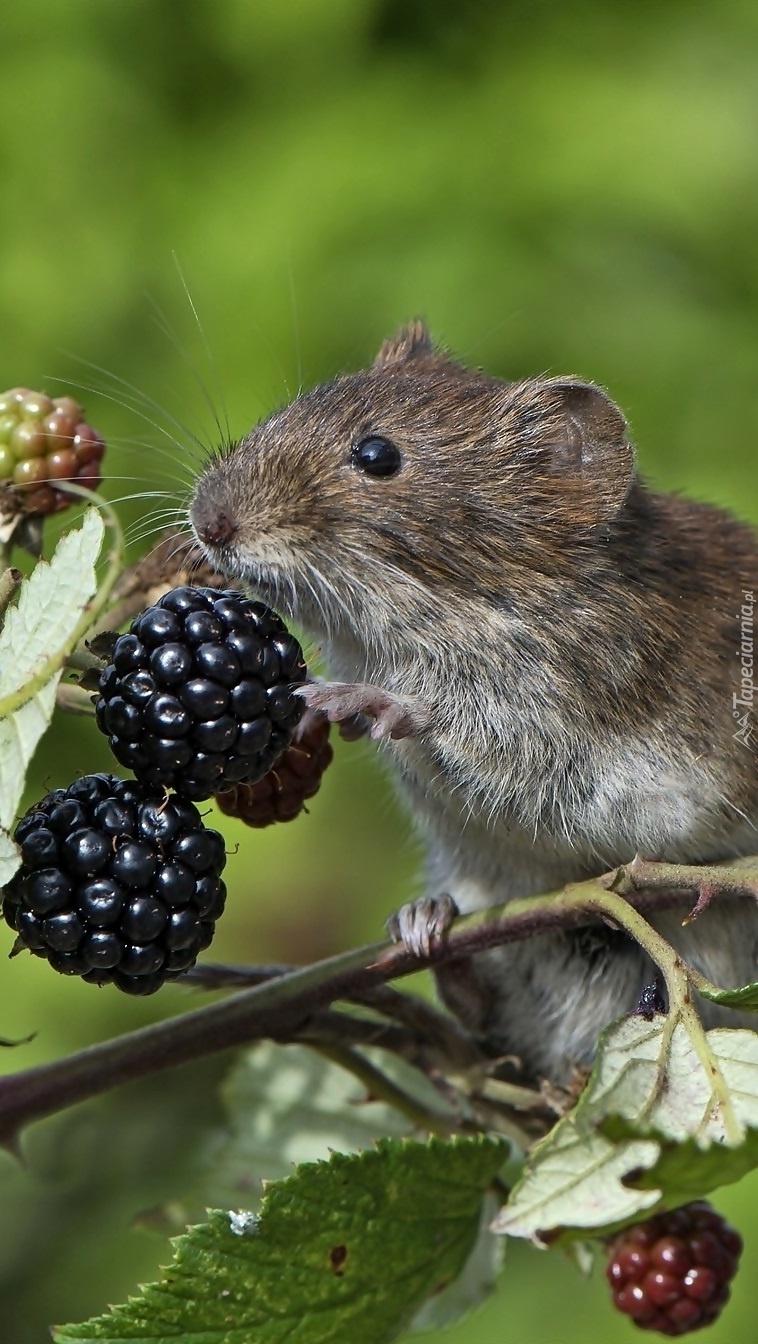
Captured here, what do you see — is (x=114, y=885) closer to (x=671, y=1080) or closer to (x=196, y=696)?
(x=196, y=696)

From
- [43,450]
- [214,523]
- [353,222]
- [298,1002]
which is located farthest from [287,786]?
[353,222]

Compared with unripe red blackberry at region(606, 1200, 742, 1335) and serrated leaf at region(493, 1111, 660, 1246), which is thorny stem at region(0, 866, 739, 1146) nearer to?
serrated leaf at region(493, 1111, 660, 1246)

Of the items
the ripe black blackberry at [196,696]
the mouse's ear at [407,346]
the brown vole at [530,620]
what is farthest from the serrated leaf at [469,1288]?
the mouse's ear at [407,346]

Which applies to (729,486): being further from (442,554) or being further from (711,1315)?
(711,1315)

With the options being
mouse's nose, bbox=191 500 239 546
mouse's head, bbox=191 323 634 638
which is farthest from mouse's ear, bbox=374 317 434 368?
mouse's nose, bbox=191 500 239 546

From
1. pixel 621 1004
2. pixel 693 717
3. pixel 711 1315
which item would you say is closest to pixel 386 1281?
pixel 711 1315

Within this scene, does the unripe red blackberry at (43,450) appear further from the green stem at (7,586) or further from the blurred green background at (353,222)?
the blurred green background at (353,222)
